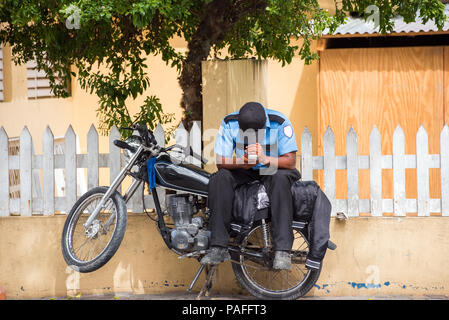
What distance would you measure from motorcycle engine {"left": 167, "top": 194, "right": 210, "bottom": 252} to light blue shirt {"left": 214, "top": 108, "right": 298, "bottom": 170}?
48 cm

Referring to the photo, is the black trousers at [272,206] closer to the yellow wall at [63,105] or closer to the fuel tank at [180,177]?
the fuel tank at [180,177]

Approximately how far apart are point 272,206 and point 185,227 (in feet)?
2.35

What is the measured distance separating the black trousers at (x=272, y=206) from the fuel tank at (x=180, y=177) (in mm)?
148

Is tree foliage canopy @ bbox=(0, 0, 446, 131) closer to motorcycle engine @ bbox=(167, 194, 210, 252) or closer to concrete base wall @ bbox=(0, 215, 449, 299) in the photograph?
concrete base wall @ bbox=(0, 215, 449, 299)

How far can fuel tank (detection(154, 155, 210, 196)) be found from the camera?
4.78 m

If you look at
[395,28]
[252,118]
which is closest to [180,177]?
A: [252,118]

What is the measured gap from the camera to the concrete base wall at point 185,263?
5.48m

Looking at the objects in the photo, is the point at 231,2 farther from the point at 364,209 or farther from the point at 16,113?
the point at 16,113

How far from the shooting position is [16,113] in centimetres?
1042

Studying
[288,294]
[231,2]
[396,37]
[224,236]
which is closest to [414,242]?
[288,294]

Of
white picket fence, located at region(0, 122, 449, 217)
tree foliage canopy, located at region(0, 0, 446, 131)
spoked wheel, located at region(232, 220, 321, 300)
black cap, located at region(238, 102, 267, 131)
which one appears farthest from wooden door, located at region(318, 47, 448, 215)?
black cap, located at region(238, 102, 267, 131)

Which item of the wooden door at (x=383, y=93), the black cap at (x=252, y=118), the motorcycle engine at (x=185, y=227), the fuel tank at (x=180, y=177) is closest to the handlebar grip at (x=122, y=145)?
the fuel tank at (x=180, y=177)

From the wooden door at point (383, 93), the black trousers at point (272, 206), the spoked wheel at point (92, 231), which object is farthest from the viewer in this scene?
the wooden door at point (383, 93)

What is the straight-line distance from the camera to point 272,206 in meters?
4.55
